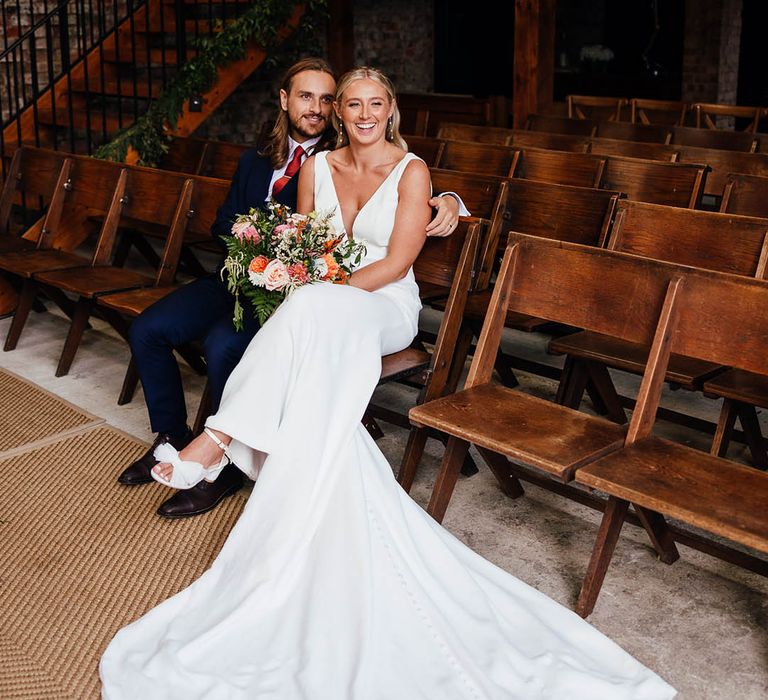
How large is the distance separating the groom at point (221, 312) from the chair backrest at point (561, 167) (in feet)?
4.72

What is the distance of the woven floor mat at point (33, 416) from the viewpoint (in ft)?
13.7

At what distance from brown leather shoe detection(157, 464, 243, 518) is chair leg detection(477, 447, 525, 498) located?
3.04 feet

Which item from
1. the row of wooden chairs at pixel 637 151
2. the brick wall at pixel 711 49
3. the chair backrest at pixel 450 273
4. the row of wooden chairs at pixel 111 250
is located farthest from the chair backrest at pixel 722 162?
the brick wall at pixel 711 49

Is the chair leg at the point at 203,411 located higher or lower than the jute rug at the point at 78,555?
higher

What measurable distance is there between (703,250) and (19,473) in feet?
8.87

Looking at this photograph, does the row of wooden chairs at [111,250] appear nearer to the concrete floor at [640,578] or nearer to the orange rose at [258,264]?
the concrete floor at [640,578]

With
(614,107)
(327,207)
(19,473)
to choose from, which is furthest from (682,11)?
(19,473)

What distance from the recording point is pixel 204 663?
2553mm

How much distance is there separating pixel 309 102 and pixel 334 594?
2.06 metres

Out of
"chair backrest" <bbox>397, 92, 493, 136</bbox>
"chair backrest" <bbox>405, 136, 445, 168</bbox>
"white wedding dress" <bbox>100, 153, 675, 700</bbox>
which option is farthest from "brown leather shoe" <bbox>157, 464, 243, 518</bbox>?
"chair backrest" <bbox>397, 92, 493, 136</bbox>

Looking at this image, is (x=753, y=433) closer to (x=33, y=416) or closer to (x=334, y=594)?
(x=334, y=594)

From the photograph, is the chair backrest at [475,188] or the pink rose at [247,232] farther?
the chair backrest at [475,188]

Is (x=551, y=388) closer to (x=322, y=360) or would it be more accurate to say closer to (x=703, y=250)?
(x=703, y=250)

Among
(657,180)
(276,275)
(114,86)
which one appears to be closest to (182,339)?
(276,275)
